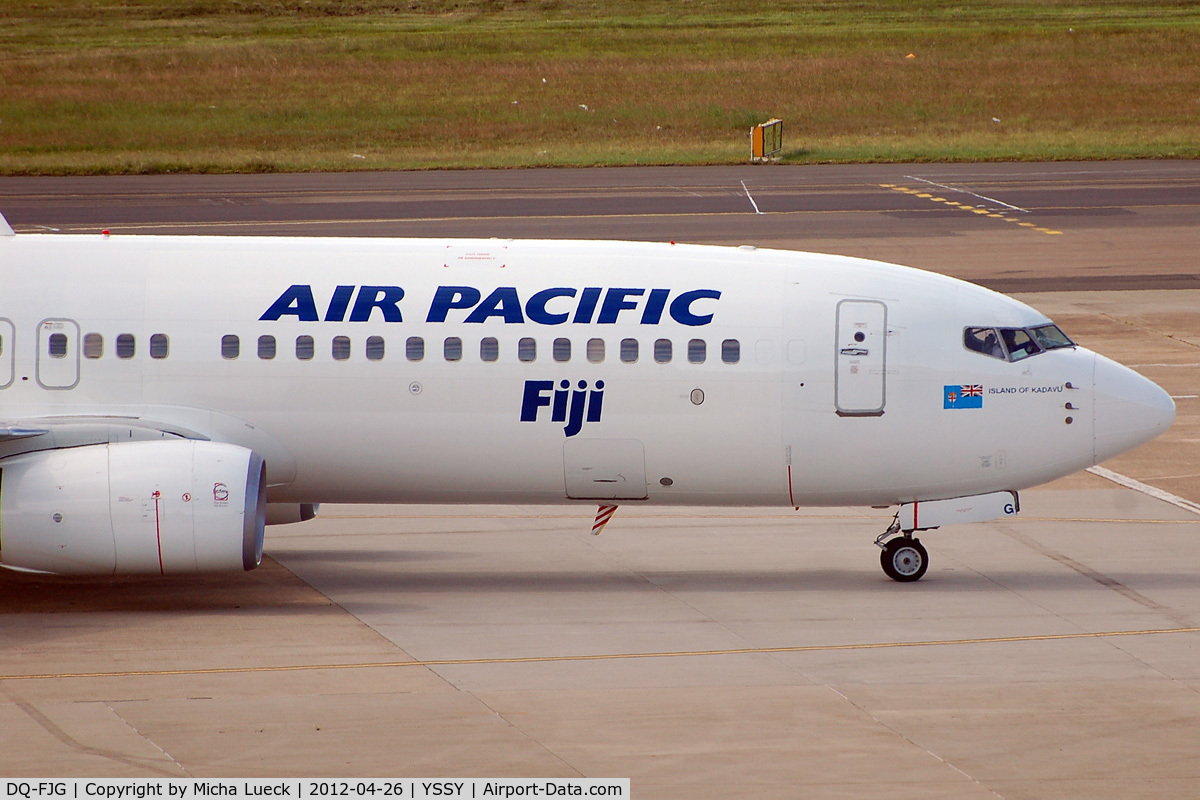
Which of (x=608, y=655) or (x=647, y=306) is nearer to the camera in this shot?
(x=608, y=655)

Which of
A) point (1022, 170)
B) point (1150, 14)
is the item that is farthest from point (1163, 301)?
point (1150, 14)

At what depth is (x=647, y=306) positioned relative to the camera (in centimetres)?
2041

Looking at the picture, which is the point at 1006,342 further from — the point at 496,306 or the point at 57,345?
the point at 57,345

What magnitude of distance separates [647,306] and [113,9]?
119m

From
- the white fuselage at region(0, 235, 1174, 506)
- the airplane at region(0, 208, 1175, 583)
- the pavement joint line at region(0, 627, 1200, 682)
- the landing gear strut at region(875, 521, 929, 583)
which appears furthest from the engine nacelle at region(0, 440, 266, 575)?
the landing gear strut at region(875, 521, 929, 583)

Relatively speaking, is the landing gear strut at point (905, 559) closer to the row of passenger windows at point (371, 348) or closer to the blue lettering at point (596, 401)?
the row of passenger windows at point (371, 348)

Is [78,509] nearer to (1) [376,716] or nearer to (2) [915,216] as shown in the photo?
(1) [376,716]

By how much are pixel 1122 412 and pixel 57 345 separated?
13530mm

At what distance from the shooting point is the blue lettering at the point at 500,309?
20.3m

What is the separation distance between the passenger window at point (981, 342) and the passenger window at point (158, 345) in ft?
33.2

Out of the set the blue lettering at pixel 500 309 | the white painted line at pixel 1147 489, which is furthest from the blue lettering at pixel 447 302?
the white painted line at pixel 1147 489

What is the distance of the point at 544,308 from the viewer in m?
20.4

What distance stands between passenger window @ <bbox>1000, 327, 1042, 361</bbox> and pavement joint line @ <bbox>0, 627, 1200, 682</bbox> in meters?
3.72

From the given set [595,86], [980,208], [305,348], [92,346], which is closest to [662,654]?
[305,348]
